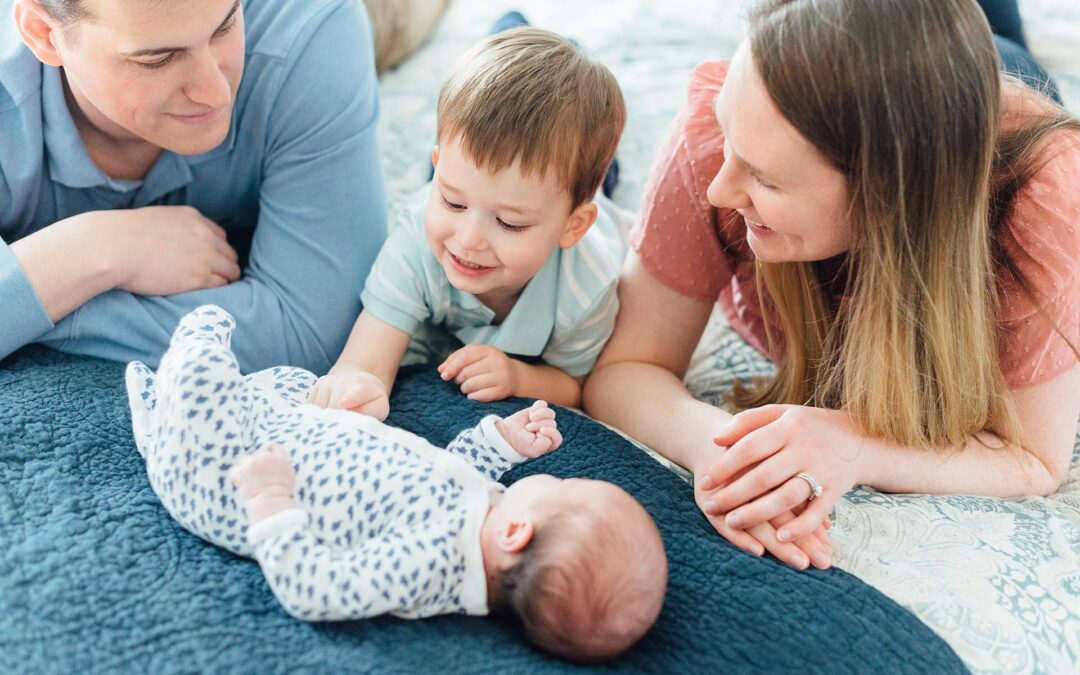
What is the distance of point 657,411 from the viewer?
1.42 meters

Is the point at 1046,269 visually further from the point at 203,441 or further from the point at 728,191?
the point at 203,441

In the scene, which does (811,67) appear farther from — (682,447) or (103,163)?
(103,163)

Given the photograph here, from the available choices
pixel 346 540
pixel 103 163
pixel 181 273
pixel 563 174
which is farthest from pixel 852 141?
pixel 103 163

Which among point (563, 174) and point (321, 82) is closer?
point (563, 174)

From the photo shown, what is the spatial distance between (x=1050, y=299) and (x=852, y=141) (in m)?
0.36

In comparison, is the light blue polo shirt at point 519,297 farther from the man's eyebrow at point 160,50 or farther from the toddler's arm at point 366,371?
the man's eyebrow at point 160,50

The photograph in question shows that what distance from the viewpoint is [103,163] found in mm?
1440

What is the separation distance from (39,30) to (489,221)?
602 mm

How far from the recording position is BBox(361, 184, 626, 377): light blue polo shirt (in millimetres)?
1467

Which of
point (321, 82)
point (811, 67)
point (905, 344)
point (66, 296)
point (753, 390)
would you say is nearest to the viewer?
point (811, 67)

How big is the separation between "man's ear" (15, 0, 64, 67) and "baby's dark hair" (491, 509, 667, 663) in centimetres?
85

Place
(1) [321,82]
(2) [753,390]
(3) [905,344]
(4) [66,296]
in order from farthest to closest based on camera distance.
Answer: (2) [753,390] → (1) [321,82] → (4) [66,296] → (3) [905,344]

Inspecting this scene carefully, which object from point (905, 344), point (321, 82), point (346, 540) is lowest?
point (346, 540)

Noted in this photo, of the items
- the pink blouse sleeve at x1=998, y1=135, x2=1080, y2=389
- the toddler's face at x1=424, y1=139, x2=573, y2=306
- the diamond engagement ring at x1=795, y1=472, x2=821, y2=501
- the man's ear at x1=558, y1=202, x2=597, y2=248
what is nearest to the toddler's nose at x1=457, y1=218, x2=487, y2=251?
the toddler's face at x1=424, y1=139, x2=573, y2=306
